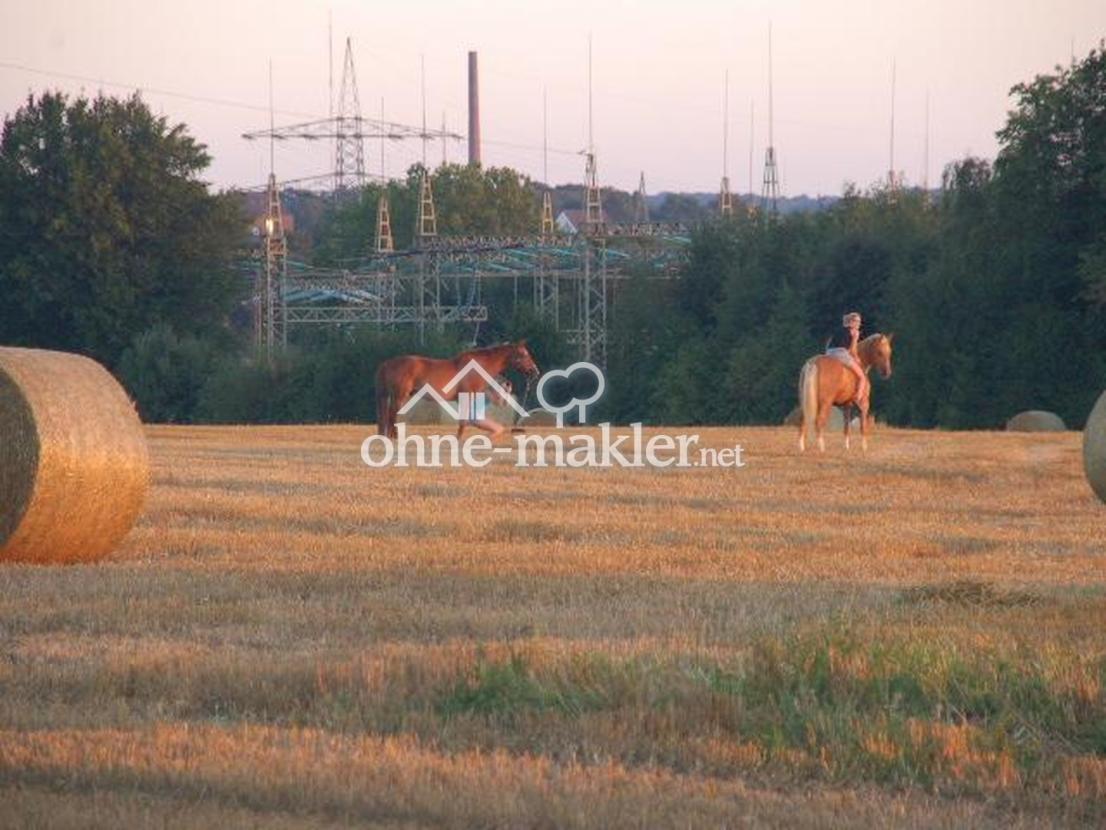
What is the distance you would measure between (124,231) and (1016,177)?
29497mm

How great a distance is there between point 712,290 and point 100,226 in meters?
24.6

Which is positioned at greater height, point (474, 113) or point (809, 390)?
point (474, 113)

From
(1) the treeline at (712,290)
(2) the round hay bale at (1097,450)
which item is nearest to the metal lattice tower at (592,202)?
(1) the treeline at (712,290)

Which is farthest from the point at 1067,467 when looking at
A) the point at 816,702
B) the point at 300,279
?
the point at 300,279

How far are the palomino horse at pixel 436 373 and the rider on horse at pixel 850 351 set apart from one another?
15.9 feet

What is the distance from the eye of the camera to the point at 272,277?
3211 inches

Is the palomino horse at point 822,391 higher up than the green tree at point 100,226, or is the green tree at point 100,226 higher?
the green tree at point 100,226

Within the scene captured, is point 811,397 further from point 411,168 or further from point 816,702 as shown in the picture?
point 411,168

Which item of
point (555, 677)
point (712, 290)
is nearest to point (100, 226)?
point (712, 290)

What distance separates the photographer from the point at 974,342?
61281 mm

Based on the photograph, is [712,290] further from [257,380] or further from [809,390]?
[809,390]

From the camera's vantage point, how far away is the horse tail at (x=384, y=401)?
32125 millimetres

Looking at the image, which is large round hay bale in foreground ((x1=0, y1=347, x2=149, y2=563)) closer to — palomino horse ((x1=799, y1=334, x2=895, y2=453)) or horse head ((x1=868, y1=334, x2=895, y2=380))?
palomino horse ((x1=799, y1=334, x2=895, y2=453))

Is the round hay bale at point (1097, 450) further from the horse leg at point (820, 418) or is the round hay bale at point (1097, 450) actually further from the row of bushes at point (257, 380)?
the row of bushes at point (257, 380)
